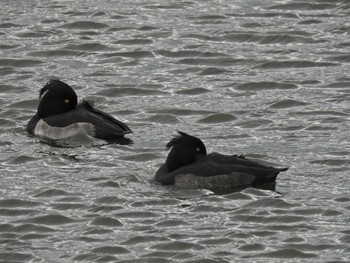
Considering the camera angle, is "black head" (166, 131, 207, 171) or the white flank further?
the white flank

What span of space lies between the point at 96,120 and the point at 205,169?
2692 millimetres

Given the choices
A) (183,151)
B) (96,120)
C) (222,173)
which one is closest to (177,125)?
(96,120)

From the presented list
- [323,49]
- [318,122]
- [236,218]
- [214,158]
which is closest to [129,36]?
[323,49]

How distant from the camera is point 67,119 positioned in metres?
19.9

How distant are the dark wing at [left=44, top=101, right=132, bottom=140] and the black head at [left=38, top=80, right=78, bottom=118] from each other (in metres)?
0.11

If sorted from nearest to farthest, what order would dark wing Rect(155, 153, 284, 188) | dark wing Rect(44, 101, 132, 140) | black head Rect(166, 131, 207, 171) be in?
dark wing Rect(155, 153, 284, 188) → black head Rect(166, 131, 207, 171) → dark wing Rect(44, 101, 132, 140)

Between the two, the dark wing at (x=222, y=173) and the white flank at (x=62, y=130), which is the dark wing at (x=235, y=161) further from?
the white flank at (x=62, y=130)

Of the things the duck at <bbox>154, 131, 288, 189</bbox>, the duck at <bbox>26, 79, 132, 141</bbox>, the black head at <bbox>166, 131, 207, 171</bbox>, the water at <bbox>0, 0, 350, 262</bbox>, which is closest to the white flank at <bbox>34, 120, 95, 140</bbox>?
the duck at <bbox>26, 79, 132, 141</bbox>

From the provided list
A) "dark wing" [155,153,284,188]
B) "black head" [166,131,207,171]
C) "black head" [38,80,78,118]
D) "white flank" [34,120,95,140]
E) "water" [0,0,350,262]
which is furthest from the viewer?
"black head" [38,80,78,118]

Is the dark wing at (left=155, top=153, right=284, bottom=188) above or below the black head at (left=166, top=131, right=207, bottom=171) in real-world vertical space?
below

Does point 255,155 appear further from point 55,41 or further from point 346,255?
point 55,41

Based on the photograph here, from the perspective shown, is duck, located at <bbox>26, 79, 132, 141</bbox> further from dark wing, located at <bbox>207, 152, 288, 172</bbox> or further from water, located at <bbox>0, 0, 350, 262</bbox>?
dark wing, located at <bbox>207, 152, 288, 172</bbox>

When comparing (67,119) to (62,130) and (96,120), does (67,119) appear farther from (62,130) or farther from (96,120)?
(96,120)

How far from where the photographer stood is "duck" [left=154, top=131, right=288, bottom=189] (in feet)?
56.5
